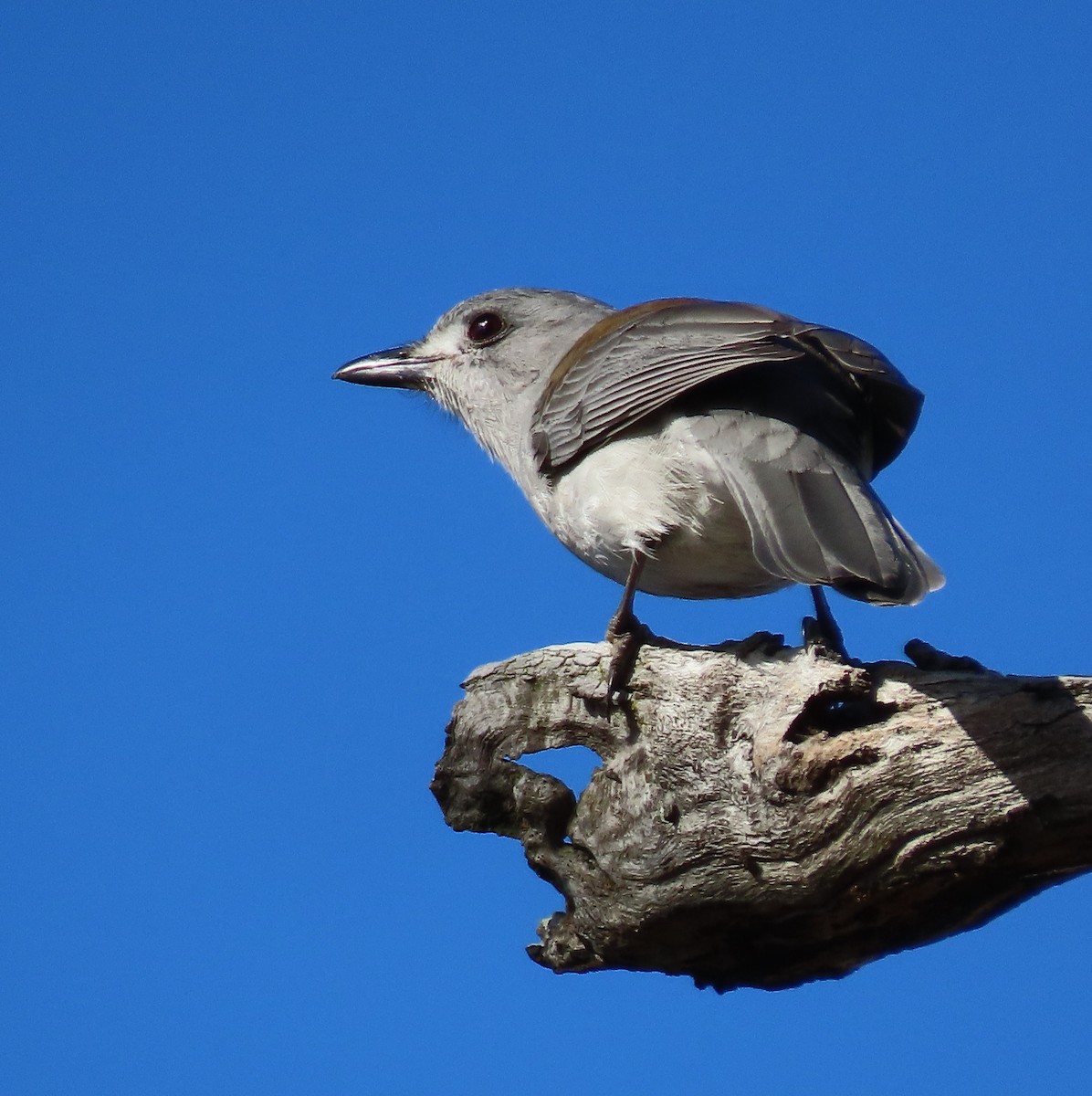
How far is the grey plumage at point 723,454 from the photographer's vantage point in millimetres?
4574

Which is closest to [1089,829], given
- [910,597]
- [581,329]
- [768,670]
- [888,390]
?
[910,597]

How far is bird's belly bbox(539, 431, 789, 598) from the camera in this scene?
17.4ft

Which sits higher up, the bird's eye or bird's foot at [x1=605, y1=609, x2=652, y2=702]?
the bird's eye

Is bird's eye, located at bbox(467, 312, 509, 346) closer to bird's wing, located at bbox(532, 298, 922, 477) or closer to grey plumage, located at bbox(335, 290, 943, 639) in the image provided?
grey plumage, located at bbox(335, 290, 943, 639)

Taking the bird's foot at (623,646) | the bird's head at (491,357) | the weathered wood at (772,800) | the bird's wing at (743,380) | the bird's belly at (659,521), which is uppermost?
the bird's head at (491,357)

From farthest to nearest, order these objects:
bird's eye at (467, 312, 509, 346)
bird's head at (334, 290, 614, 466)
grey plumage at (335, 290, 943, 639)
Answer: bird's eye at (467, 312, 509, 346)
bird's head at (334, 290, 614, 466)
grey plumage at (335, 290, 943, 639)

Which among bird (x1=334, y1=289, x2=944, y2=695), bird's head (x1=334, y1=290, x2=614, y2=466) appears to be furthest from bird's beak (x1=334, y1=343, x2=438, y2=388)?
bird (x1=334, y1=289, x2=944, y2=695)

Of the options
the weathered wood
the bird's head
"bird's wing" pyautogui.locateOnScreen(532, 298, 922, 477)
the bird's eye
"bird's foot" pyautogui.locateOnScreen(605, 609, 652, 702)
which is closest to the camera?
the weathered wood

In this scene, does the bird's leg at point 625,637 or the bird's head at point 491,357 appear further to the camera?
the bird's head at point 491,357

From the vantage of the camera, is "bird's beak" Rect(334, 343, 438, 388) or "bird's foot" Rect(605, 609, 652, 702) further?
"bird's beak" Rect(334, 343, 438, 388)

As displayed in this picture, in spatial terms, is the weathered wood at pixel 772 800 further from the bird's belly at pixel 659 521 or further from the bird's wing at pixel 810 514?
the bird's belly at pixel 659 521

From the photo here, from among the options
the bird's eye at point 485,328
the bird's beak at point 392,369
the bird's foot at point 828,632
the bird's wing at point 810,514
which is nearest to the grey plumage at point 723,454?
the bird's wing at point 810,514

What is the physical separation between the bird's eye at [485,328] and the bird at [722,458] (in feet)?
2.94

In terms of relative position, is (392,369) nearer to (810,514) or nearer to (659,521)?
(659,521)
